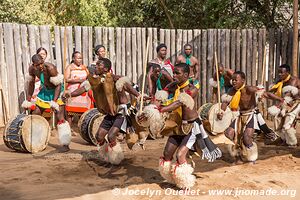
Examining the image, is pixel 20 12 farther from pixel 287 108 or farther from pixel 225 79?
pixel 287 108

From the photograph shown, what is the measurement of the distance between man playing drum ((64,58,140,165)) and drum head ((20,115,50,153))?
1.37 m

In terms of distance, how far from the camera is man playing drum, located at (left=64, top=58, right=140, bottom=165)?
6.74 meters

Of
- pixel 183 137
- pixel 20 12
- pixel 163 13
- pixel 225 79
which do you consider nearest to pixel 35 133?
pixel 183 137

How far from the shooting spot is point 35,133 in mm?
7969

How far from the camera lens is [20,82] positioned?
32.9 feet

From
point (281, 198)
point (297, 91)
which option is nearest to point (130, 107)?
point (281, 198)

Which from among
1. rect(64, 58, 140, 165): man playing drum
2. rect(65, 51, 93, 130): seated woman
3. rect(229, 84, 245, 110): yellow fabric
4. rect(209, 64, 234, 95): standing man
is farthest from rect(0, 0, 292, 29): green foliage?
rect(64, 58, 140, 165): man playing drum

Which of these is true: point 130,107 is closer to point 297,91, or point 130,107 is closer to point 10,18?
point 297,91

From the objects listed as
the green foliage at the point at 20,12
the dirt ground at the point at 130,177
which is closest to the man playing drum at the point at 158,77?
the dirt ground at the point at 130,177

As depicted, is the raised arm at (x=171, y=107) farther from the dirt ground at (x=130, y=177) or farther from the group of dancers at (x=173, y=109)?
the dirt ground at (x=130, y=177)

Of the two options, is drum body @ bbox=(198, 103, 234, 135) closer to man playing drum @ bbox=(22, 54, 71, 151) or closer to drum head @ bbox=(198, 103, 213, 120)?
drum head @ bbox=(198, 103, 213, 120)

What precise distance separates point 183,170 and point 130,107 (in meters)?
1.70

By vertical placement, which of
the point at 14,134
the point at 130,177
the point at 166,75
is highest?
the point at 166,75

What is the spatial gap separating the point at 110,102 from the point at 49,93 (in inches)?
79.0
